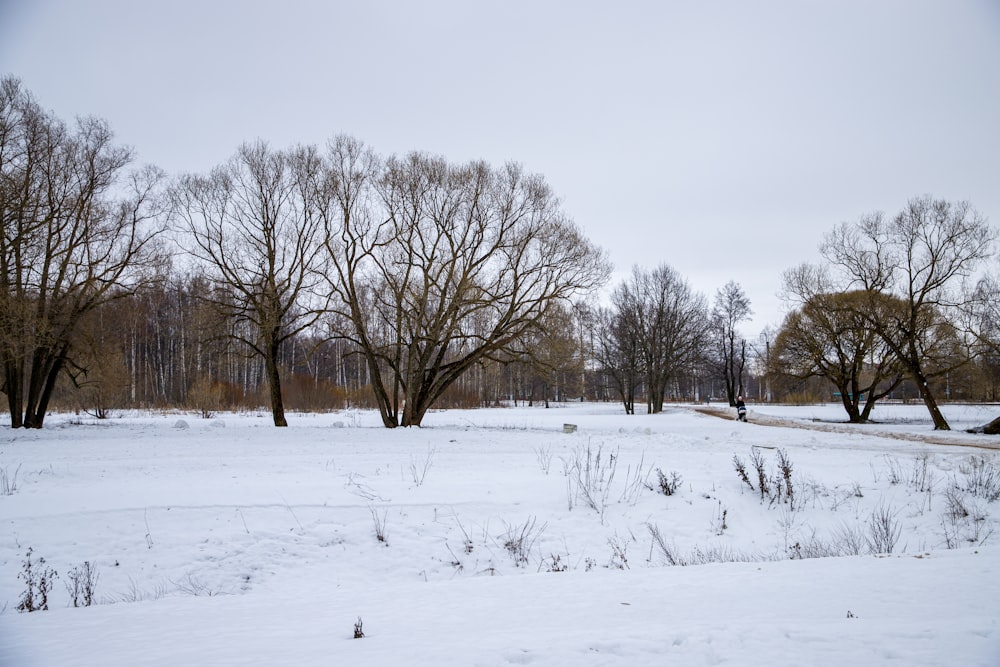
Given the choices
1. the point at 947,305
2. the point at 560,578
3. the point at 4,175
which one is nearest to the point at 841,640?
the point at 560,578

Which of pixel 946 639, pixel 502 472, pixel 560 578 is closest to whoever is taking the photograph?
pixel 946 639

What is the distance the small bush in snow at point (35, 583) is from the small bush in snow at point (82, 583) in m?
0.21

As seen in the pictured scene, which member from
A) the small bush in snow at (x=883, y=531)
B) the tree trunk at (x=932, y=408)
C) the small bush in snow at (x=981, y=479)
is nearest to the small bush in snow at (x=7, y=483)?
the small bush in snow at (x=883, y=531)

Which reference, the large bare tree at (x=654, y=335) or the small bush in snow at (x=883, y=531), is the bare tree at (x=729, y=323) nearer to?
the large bare tree at (x=654, y=335)

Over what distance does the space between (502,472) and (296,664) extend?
9574 millimetres

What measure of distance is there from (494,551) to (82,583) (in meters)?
5.64

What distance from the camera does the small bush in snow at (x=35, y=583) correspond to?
641 centimetres

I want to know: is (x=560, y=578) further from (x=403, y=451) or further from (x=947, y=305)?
(x=947, y=305)

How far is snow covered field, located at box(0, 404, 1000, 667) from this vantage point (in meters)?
3.60

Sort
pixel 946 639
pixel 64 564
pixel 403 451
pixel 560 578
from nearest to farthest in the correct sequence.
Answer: pixel 946 639
pixel 560 578
pixel 64 564
pixel 403 451

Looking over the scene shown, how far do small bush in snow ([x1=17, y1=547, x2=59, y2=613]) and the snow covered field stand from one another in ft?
0.52

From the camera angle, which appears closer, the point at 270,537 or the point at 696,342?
the point at 270,537

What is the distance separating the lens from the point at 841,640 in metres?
3.44

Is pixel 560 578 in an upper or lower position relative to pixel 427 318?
lower
